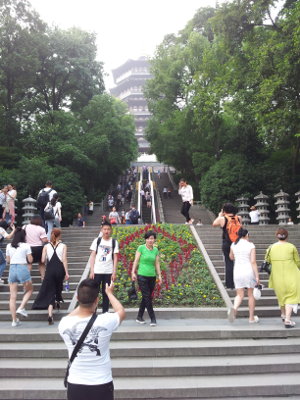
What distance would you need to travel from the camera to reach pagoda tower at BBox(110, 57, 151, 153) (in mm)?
76250

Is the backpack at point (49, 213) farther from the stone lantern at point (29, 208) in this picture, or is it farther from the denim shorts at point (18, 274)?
the stone lantern at point (29, 208)

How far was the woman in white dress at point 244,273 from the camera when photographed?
20.9 ft

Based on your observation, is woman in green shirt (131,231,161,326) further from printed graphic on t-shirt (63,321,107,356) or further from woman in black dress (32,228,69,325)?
printed graphic on t-shirt (63,321,107,356)

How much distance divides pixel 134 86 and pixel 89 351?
82.6 m

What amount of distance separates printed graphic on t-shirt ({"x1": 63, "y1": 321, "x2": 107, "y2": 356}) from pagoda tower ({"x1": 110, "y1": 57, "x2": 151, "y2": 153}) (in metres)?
71.5

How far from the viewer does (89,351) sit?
275 centimetres

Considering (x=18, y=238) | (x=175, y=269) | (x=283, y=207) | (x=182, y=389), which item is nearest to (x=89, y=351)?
(x=182, y=389)

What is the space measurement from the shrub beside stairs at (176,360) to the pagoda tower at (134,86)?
68489mm

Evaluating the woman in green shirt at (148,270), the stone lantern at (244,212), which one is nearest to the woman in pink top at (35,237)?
the woman in green shirt at (148,270)

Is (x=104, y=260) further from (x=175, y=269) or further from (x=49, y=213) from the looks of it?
(x=49, y=213)

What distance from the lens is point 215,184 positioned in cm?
2177

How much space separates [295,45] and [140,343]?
474 inches

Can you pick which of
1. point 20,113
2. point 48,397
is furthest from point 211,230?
point 20,113

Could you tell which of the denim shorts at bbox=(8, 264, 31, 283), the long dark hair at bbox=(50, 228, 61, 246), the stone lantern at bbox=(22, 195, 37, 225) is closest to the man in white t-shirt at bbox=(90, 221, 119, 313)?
the long dark hair at bbox=(50, 228, 61, 246)
